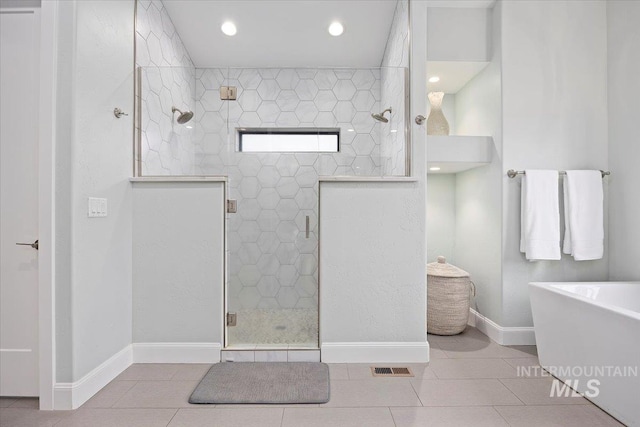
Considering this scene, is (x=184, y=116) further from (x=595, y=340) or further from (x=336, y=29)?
(x=595, y=340)

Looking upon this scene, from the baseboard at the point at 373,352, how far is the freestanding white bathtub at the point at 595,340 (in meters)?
0.80

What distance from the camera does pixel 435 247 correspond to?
3.77m

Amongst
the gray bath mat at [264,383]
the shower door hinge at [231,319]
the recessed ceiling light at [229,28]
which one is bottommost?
the gray bath mat at [264,383]

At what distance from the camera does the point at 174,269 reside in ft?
8.17

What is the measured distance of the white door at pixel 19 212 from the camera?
1969mm

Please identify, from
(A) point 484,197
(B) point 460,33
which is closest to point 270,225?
(A) point 484,197

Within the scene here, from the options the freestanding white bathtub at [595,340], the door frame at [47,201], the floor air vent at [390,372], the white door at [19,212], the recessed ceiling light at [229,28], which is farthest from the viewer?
the recessed ceiling light at [229,28]

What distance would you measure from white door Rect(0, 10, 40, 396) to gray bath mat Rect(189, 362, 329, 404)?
3.08 feet

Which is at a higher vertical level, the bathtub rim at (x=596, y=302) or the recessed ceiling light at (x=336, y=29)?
the recessed ceiling light at (x=336, y=29)

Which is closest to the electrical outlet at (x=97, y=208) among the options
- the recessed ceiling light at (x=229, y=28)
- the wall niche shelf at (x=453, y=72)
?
the recessed ceiling light at (x=229, y=28)

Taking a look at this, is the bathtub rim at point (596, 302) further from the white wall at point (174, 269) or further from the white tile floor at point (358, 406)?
the white wall at point (174, 269)

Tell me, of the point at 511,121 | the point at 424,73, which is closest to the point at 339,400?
the point at 424,73

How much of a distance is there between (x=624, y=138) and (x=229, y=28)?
3.35 meters

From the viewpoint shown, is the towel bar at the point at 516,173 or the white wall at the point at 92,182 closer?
the white wall at the point at 92,182
